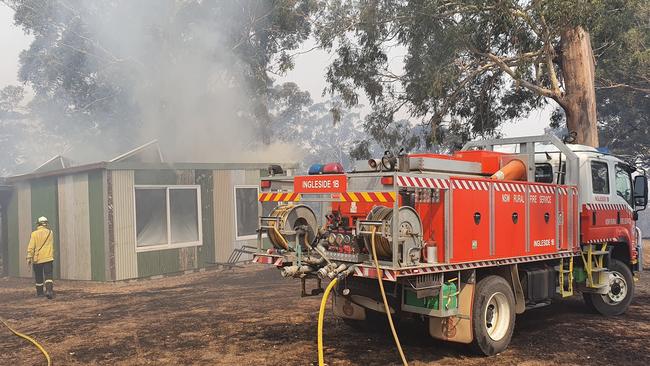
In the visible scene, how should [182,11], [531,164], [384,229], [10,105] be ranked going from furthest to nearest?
1. [10,105]
2. [182,11]
3. [531,164]
4. [384,229]

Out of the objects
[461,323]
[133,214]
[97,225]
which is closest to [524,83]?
[461,323]

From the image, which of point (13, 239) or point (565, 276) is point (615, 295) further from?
point (13, 239)

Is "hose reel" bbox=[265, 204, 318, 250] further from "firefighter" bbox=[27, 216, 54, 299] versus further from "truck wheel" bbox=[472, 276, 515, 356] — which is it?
"firefighter" bbox=[27, 216, 54, 299]

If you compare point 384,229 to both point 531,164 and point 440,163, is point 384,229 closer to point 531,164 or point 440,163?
point 440,163

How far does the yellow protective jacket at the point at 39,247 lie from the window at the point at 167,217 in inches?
104

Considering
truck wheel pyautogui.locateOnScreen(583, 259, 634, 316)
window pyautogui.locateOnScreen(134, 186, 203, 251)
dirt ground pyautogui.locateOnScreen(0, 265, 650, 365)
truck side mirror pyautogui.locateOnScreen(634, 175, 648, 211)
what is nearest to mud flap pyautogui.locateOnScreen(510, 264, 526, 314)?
Result: dirt ground pyautogui.locateOnScreen(0, 265, 650, 365)

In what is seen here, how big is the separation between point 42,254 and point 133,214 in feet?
8.61

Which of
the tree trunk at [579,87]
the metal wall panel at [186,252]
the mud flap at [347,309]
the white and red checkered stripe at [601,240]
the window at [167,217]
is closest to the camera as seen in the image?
the mud flap at [347,309]

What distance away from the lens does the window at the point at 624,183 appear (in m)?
9.27

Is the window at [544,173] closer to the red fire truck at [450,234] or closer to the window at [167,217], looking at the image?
the red fire truck at [450,234]

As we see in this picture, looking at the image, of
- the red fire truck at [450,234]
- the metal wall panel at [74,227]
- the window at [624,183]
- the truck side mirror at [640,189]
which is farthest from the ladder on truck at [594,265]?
the metal wall panel at [74,227]

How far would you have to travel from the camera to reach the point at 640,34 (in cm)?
1767

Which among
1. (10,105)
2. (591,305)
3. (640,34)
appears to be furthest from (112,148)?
(10,105)

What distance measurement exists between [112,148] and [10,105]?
126 ft
